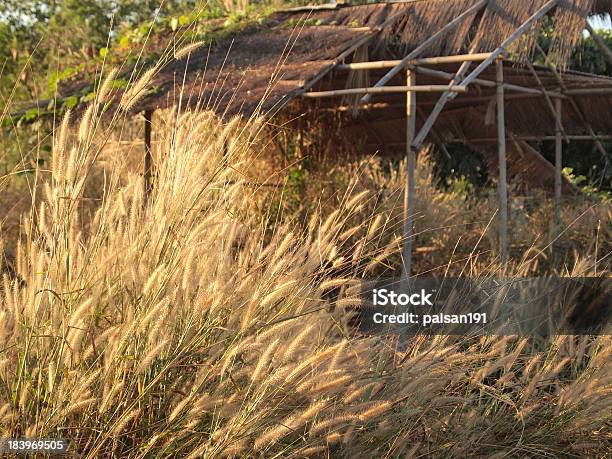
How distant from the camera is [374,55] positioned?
29.3 ft

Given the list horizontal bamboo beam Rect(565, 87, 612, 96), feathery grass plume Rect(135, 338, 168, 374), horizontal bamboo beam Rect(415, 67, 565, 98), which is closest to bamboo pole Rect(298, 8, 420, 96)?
horizontal bamboo beam Rect(415, 67, 565, 98)

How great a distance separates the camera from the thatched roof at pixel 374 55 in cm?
736

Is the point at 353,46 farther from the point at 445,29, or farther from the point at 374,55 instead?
the point at 374,55

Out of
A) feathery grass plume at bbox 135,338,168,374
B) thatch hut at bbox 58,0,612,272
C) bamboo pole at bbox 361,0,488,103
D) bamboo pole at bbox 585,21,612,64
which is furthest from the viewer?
bamboo pole at bbox 585,21,612,64

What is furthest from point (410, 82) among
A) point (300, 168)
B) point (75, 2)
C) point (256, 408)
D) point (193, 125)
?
point (75, 2)

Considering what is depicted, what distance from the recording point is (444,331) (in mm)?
3676

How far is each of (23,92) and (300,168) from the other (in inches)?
176

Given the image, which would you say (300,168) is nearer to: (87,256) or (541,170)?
(541,170)

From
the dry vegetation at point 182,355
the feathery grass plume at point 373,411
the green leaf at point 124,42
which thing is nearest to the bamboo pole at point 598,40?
the green leaf at point 124,42

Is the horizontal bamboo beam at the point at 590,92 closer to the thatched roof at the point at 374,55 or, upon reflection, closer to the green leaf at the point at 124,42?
the thatched roof at the point at 374,55

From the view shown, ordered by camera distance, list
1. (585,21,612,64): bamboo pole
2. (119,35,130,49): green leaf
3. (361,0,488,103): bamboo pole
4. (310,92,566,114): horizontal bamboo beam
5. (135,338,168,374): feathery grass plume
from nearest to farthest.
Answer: (135,338,168,374): feathery grass plume
(361,0,488,103): bamboo pole
(585,21,612,64): bamboo pole
(119,35,130,49): green leaf
(310,92,566,114): horizontal bamboo beam

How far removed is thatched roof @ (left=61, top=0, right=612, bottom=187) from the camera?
7363 mm

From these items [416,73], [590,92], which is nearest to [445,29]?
[416,73]

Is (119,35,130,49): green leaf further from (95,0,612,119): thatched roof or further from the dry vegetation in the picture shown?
the dry vegetation
